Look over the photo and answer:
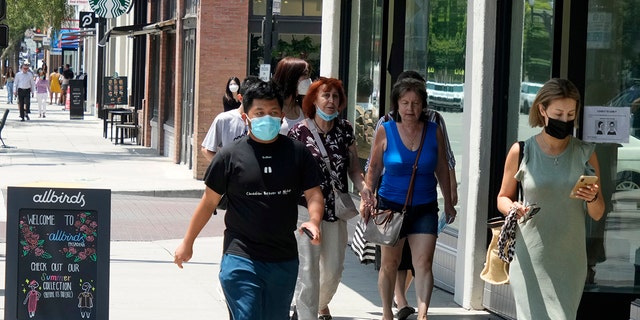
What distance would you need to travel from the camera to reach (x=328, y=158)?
29.0ft

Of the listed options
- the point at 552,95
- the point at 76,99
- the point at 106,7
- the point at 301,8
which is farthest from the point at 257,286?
the point at 76,99

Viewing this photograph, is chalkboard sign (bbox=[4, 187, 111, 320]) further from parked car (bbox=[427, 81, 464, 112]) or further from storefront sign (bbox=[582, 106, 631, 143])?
parked car (bbox=[427, 81, 464, 112])

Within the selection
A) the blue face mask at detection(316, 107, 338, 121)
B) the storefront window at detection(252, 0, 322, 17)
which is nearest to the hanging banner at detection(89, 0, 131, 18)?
the storefront window at detection(252, 0, 322, 17)

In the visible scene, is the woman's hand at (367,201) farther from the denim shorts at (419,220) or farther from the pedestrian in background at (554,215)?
the pedestrian in background at (554,215)

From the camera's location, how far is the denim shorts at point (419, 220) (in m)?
8.77

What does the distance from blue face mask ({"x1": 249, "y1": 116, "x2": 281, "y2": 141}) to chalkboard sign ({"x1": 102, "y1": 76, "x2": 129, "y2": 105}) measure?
1127 inches

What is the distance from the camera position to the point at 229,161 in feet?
21.4

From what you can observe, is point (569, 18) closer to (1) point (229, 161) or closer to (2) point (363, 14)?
(1) point (229, 161)

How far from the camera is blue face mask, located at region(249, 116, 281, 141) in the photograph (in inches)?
256

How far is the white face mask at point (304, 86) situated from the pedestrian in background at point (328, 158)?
0.32m

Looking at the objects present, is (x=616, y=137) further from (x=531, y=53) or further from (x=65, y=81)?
(x=65, y=81)

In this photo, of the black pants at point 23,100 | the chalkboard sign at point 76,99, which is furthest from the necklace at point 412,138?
the chalkboard sign at point 76,99

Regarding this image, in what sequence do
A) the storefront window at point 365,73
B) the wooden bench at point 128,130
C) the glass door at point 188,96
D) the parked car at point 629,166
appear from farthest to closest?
the wooden bench at point 128,130
the glass door at point 188,96
the storefront window at point 365,73
the parked car at point 629,166

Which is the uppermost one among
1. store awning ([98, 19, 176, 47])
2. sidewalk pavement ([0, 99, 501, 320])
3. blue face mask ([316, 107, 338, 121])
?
store awning ([98, 19, 176, 47])
